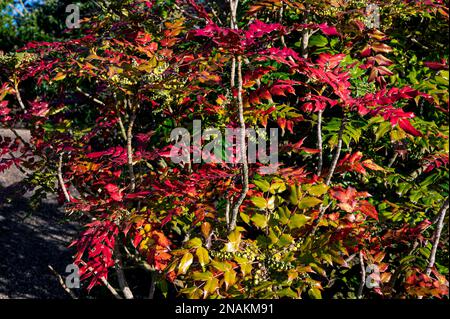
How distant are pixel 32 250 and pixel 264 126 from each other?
3.68 meters

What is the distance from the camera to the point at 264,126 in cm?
241

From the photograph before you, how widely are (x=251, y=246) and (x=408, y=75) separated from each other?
1657mm

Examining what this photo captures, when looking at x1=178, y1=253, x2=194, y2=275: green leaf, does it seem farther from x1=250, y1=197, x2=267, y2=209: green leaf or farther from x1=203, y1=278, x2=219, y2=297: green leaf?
x1=250, y1=197, x2=267, y2=209: green leaf

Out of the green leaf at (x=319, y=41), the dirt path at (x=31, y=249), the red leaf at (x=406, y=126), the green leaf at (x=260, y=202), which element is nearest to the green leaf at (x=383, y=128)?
the red leaf at (x=406, y=126)

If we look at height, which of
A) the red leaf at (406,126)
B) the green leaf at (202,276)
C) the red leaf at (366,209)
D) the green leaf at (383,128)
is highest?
the red leaf at (406,126)

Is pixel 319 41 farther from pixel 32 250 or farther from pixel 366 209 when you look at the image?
pixel 32 250

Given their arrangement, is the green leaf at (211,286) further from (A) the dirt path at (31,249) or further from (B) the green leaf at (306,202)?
(A) the dirt path at (31,249)

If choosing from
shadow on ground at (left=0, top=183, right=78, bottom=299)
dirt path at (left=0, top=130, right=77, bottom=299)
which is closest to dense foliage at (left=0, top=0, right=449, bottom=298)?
dirt path at (left=0, top=130, right=77, bottom=299)

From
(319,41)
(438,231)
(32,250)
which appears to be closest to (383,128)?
(438,231)

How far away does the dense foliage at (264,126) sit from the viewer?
2.01 m

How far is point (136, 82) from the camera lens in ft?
6.81

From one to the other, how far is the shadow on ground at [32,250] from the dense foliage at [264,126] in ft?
5.22

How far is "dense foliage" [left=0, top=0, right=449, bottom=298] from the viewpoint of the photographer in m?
2.01
